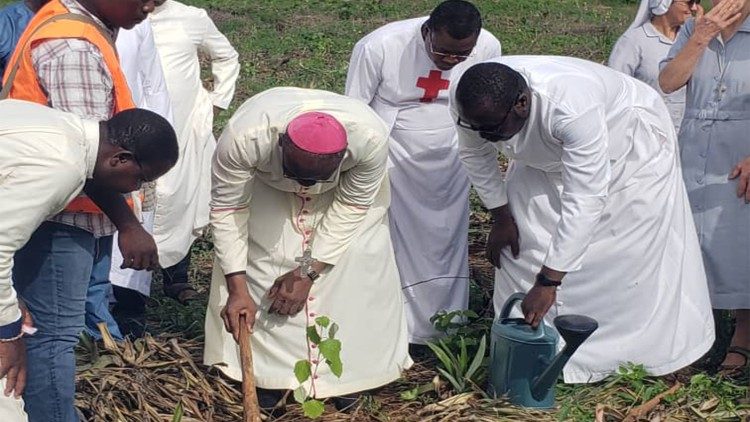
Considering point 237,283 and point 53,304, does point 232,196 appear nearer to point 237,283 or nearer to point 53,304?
point 237,283

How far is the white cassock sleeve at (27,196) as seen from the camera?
2949 millimetres

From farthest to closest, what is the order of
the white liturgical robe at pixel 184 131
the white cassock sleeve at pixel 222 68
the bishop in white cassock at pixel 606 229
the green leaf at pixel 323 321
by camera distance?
the white cassock sleeve at pixel 222 68, the white liturgical robe at pixel 184 131, the green leaf at pixel 323 321, the bishop in white cassock at pixel 606 229

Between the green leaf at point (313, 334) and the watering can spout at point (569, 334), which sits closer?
the watering can spout at point (569, 334)

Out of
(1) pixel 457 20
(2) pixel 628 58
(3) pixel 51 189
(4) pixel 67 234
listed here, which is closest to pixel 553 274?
(1) pixel 457 20

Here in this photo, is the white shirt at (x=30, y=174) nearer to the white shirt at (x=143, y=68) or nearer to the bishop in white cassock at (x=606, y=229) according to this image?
the bishop in white cassock at (x=606, y=229)

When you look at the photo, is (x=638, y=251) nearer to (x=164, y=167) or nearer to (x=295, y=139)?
(x=295, y=139)

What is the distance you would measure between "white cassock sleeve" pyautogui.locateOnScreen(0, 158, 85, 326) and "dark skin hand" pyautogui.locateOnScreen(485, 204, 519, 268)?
1.84m

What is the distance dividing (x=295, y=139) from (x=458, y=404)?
47.4 inches

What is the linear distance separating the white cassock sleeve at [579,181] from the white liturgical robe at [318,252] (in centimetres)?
65

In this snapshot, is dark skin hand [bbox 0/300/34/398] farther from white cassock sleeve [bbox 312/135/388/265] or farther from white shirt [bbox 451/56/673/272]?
white shirt [bbox 451/56/673/272]

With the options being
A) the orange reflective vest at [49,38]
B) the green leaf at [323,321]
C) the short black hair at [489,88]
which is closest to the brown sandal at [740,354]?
the short black hair at [489,88]

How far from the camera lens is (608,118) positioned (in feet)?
13.5

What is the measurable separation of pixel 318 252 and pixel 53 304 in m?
1.01

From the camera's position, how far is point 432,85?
4988mm
